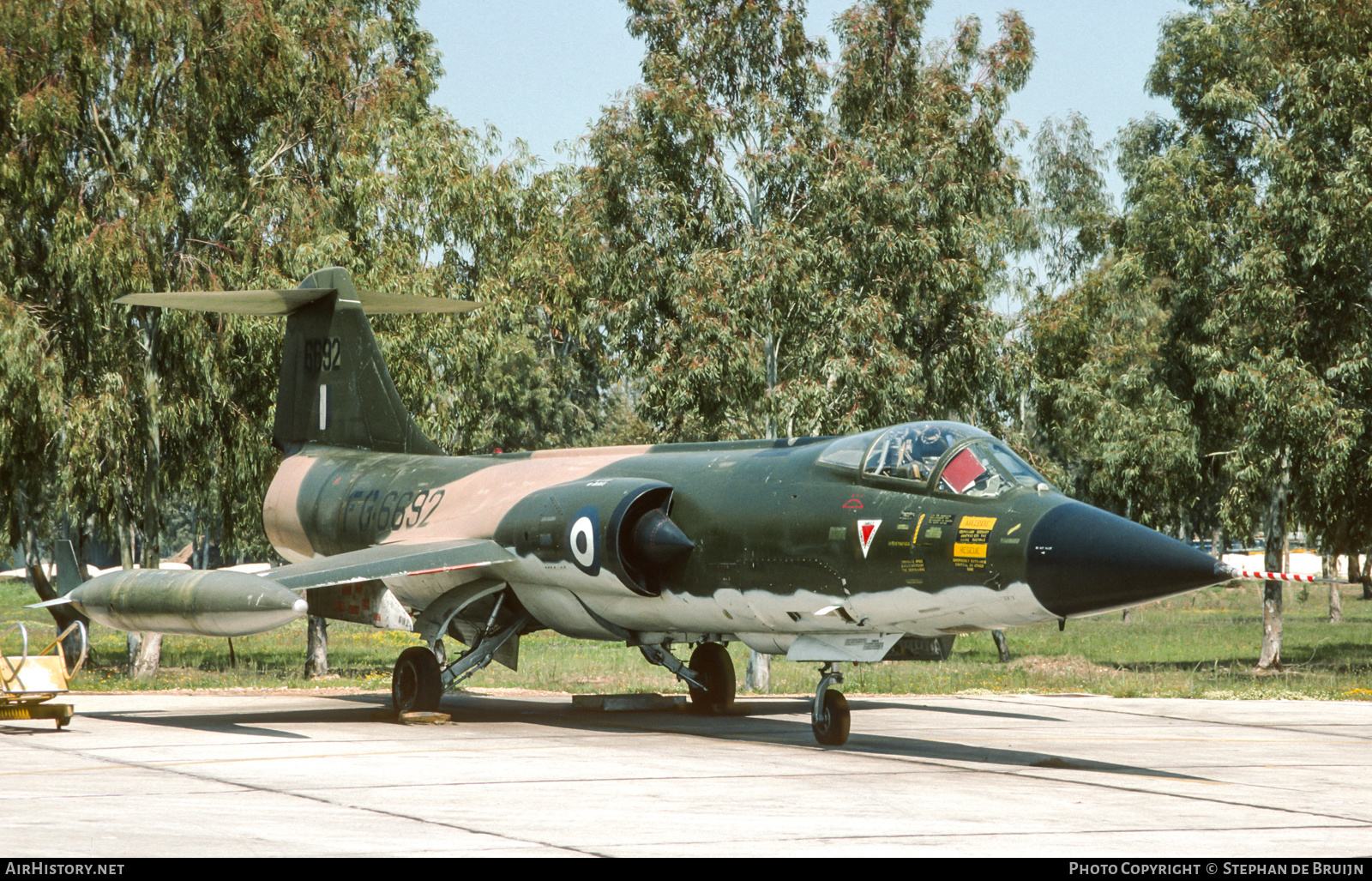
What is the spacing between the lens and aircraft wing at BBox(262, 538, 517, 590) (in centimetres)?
1374

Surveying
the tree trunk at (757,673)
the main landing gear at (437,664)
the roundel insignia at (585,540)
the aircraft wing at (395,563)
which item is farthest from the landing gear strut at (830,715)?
the tree trunk at (757,673)

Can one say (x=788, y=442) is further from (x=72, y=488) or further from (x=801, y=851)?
(x=72, y=488)

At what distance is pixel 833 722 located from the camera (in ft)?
39.6

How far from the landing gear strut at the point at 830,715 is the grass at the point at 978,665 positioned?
24.2 feet

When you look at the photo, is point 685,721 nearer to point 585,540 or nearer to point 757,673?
point 585,540

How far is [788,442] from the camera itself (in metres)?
13.4

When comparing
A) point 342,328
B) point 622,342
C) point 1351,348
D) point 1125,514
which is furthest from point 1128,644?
point 342,328

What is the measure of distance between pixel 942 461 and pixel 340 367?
32.9ft

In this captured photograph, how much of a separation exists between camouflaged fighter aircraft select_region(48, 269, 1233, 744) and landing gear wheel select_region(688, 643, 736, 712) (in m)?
0.03

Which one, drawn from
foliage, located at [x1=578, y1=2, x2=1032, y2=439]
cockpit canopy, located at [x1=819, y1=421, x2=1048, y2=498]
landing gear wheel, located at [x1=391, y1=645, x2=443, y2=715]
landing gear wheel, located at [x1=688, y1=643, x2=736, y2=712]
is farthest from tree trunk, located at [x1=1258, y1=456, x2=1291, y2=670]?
landing gear wheel, located at [x1=391, y1=645, x2=443, y2=715]

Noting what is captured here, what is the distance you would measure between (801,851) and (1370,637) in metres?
36.9

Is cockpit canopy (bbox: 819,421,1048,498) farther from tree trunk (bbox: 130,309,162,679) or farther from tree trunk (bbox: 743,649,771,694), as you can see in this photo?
tree trunk (bbox: 130,309,162,679)

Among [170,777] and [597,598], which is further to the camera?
[597,598]

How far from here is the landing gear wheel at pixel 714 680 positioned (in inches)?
624
